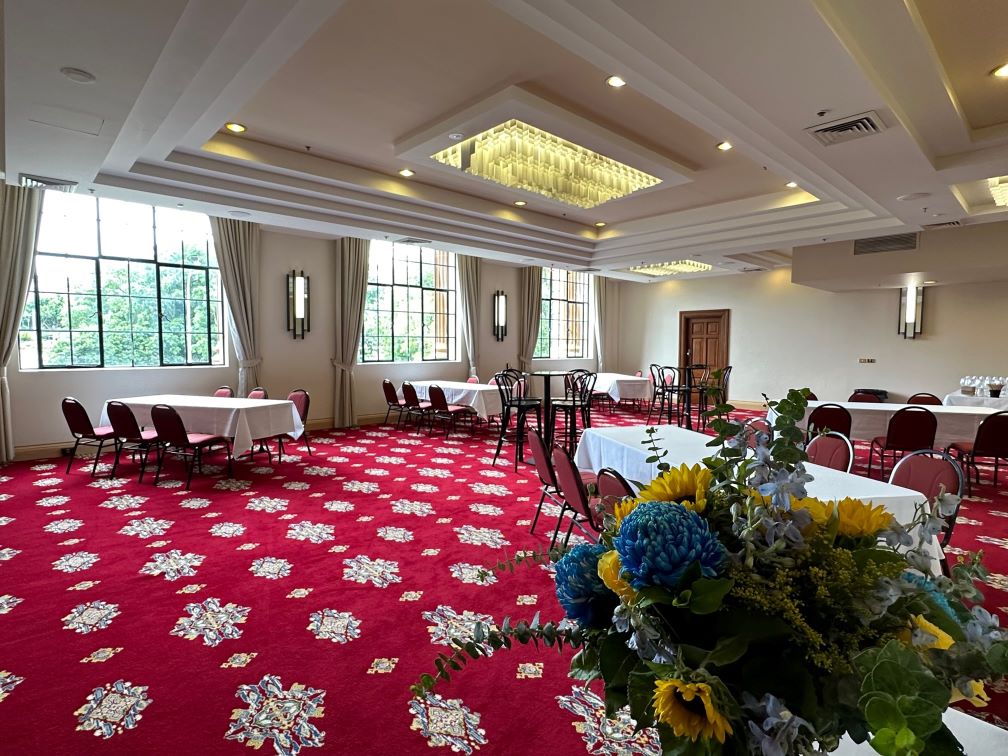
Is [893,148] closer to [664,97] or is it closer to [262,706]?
[664,97]

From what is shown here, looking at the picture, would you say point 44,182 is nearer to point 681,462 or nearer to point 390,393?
point 390,393

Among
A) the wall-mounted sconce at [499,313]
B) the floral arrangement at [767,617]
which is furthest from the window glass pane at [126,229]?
the floral arrangement at [767,617]

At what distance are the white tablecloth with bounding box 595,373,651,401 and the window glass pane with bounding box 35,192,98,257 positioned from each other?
851cm

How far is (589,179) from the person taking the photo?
238 inches

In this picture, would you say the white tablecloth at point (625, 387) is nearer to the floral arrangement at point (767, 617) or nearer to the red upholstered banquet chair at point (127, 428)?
the red upholstered banquet chair at point (127, 428)

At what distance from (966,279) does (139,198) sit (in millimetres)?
11539

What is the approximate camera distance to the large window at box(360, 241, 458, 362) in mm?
10102

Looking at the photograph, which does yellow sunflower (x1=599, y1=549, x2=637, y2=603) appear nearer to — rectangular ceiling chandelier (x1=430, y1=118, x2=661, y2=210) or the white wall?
rectangular ceiling chandelier (x1=430, y1=118, x2=661, y2=210)

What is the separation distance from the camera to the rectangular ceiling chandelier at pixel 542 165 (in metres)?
5.16

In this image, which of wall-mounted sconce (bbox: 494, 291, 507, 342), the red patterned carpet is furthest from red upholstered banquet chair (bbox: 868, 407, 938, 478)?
wall-mounted sconce (bbox: 494, 291, 507, 342)

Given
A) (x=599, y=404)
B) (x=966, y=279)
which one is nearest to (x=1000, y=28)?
(x=966, y=279)

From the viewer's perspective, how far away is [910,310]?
32.4ft

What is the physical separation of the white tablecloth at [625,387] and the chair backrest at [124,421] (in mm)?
7867

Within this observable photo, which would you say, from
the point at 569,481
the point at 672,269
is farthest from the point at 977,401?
the point at 569,481
